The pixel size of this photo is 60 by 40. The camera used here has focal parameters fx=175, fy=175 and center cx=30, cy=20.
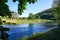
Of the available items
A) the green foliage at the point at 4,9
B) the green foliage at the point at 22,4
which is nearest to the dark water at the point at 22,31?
the green foliage at the point at 22,4

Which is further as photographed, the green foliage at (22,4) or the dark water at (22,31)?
the dark water at (22,31)

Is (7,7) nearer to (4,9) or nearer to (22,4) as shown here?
(4,9)

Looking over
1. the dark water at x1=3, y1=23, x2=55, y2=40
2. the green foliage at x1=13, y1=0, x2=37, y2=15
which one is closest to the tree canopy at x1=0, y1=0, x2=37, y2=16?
the green foliage at x1=13, y1=0, x2=37, y2=15

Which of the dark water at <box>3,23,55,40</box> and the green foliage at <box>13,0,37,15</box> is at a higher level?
the green foliage at <box>13,0,37,15</box>

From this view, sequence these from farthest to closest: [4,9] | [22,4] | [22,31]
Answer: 1. [22,31]
2. [22,4]
3. [4,9]

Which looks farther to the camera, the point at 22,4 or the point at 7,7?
the point at 22,4

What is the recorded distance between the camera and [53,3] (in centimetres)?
5959

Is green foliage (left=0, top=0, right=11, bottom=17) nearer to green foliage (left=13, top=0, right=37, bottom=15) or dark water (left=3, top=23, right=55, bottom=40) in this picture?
green foliage (left=13, top=0, right=37, bottom=15)

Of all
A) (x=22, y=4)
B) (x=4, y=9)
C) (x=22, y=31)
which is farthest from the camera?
(x=22, y=31)

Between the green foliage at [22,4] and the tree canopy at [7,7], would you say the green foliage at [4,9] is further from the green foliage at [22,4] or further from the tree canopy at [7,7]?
the green foliage at [22,4]

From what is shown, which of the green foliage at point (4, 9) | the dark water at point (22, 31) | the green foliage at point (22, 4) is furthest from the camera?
the dark water at point (22, 31)

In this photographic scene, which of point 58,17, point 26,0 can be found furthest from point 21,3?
point 58,17

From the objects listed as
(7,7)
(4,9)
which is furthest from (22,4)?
(4,9)

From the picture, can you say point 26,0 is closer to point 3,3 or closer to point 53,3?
point 3,3
